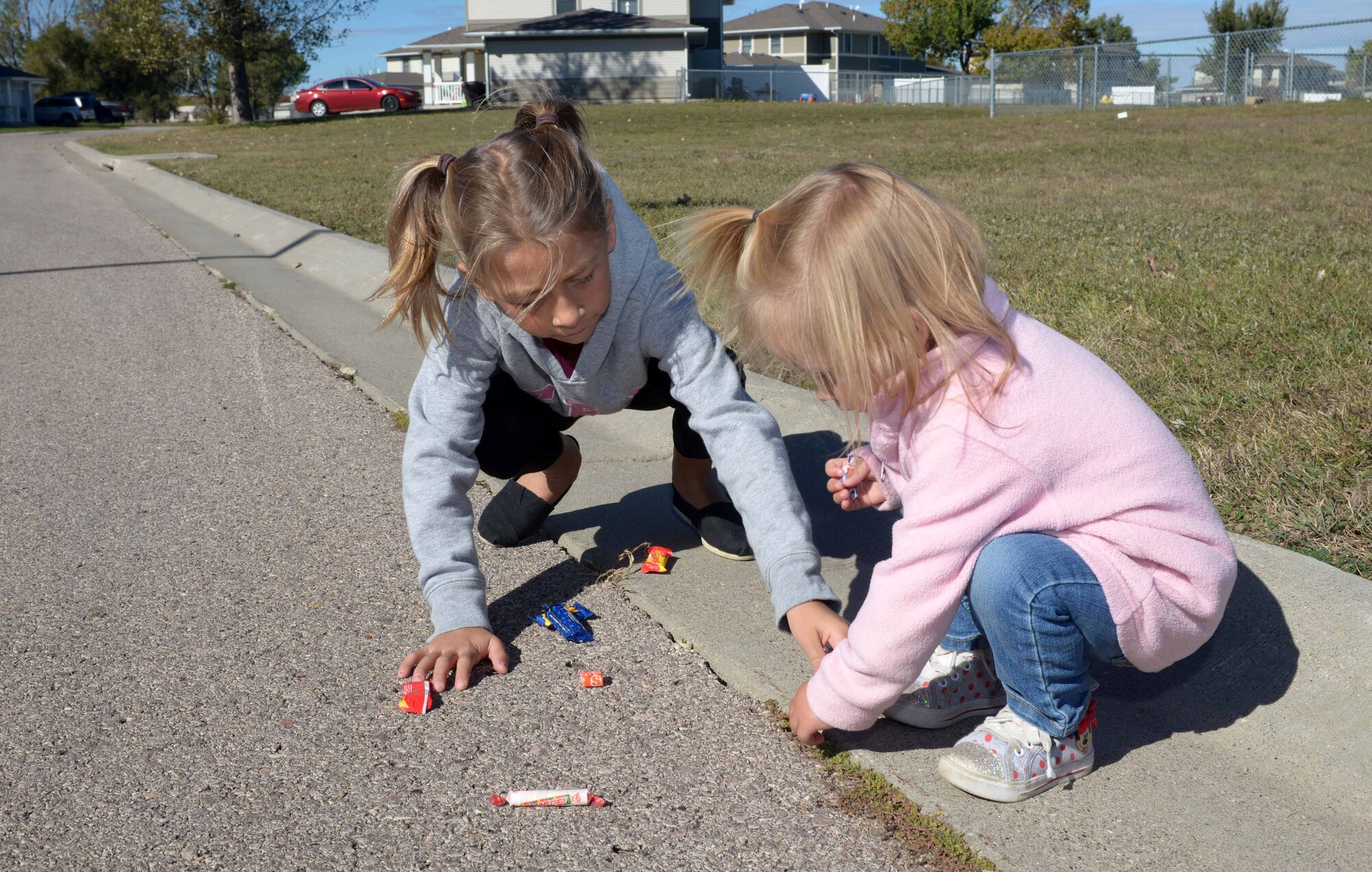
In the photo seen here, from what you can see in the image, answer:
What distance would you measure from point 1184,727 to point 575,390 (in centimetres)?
161

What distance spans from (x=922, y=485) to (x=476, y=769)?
1.01 m

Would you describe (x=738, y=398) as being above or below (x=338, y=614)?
above

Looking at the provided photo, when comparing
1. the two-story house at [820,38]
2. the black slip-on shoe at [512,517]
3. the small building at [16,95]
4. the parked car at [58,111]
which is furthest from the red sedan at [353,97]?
the black slip-on shoe at [512,517]

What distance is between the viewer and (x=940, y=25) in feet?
187

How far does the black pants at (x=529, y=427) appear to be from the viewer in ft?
9.94

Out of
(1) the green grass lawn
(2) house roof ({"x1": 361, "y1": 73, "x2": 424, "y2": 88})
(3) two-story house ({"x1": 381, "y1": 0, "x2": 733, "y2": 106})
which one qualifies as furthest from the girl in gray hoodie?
(2) house roof ({"x1": 361, "y1": 73, "x2": 424, "y2": 88})

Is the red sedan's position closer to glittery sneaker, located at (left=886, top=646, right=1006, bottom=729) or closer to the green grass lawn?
the green grass lawn

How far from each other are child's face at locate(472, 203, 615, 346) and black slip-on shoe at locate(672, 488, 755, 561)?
798 mm

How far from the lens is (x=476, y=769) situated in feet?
7.19

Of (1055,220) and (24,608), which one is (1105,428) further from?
(1055,220)

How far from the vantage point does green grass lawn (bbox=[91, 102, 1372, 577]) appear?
316 centimetres

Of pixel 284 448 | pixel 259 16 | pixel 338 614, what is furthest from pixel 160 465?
pixel 259 16

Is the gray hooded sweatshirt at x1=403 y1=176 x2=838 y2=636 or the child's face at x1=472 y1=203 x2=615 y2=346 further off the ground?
the child's face at x1=472 y1=203 x2=615 y2=346

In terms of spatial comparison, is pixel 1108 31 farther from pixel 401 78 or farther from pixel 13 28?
pixel 13 28
